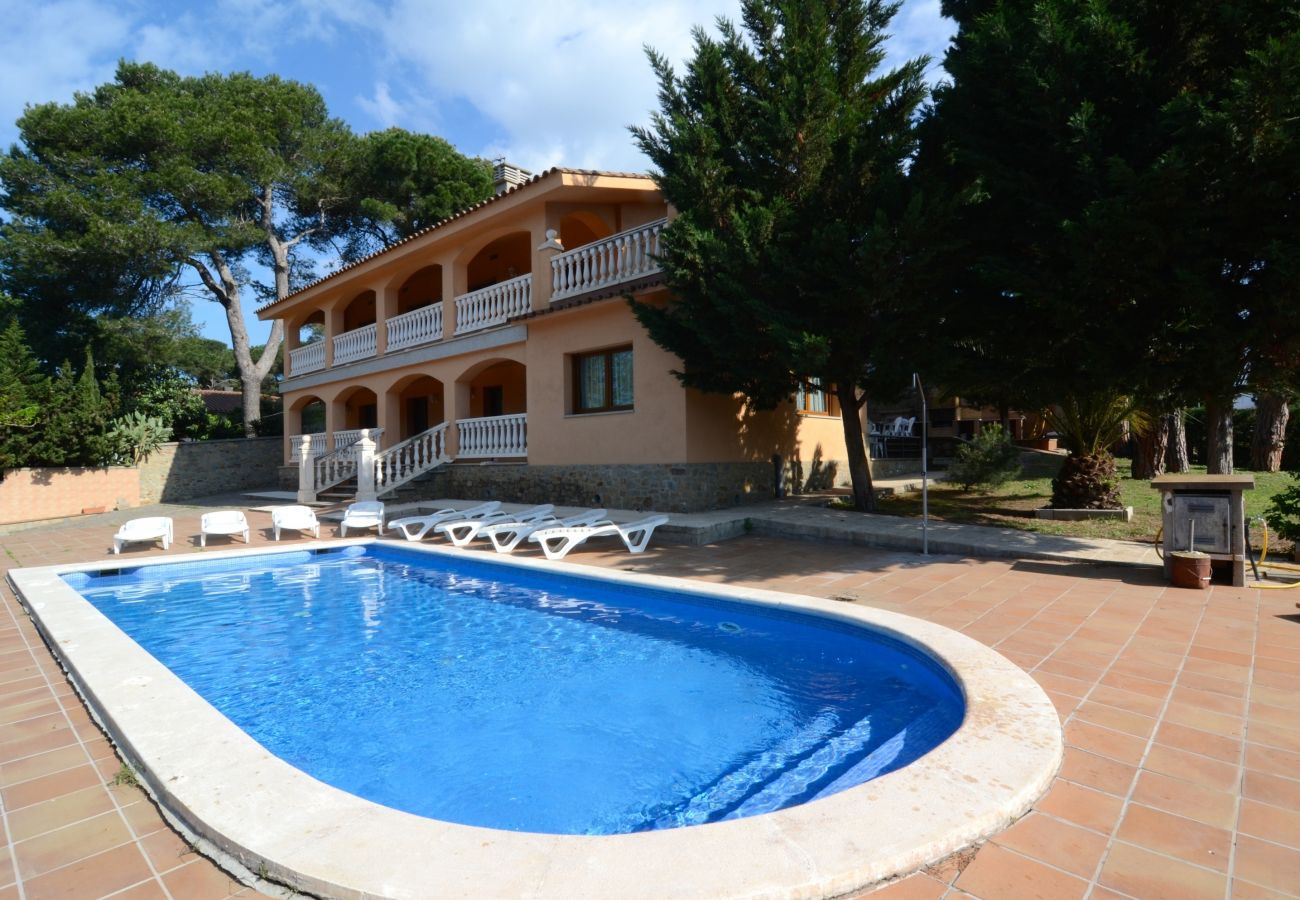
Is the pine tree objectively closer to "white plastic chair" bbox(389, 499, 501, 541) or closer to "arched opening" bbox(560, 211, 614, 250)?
"arched opening" bbox(560, 211, 614, 250)

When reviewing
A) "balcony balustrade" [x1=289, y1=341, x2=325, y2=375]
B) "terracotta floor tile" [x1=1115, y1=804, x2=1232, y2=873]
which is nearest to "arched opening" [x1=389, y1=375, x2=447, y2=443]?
"balcony balustrade" [x1=289, y1=341, x2=325, y2=375]

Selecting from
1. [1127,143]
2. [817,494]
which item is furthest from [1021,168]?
[817,494]

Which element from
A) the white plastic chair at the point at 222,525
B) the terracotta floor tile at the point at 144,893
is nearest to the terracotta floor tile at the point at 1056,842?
the terracotta floor tile at the point at 144,893

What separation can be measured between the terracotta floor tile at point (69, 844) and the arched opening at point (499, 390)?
15.8 meters

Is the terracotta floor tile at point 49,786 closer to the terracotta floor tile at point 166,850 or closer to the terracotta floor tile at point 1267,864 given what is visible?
the terracotta floor tile at point 166,850

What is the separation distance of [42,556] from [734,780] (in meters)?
13.2

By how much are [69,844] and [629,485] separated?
10301mm

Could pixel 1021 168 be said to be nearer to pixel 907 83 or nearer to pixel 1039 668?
pixel 907 83

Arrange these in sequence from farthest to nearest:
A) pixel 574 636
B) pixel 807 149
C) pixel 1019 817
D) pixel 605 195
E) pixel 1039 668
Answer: pixel 605 195 → pixel 807 149 → pixel 574 636 → pixel 1039 668 → pixel 1019 817

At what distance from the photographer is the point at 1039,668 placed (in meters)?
4.25

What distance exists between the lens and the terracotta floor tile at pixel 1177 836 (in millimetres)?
2291

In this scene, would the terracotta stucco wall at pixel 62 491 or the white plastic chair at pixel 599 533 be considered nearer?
the white plastic chair at pixel 599 533

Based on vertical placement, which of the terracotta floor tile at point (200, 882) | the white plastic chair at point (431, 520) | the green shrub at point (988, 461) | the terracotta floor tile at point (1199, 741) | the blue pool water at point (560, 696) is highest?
the green shrub at point (988, 461)

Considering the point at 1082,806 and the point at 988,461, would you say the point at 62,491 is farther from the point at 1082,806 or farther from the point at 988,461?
the point at 988,461
